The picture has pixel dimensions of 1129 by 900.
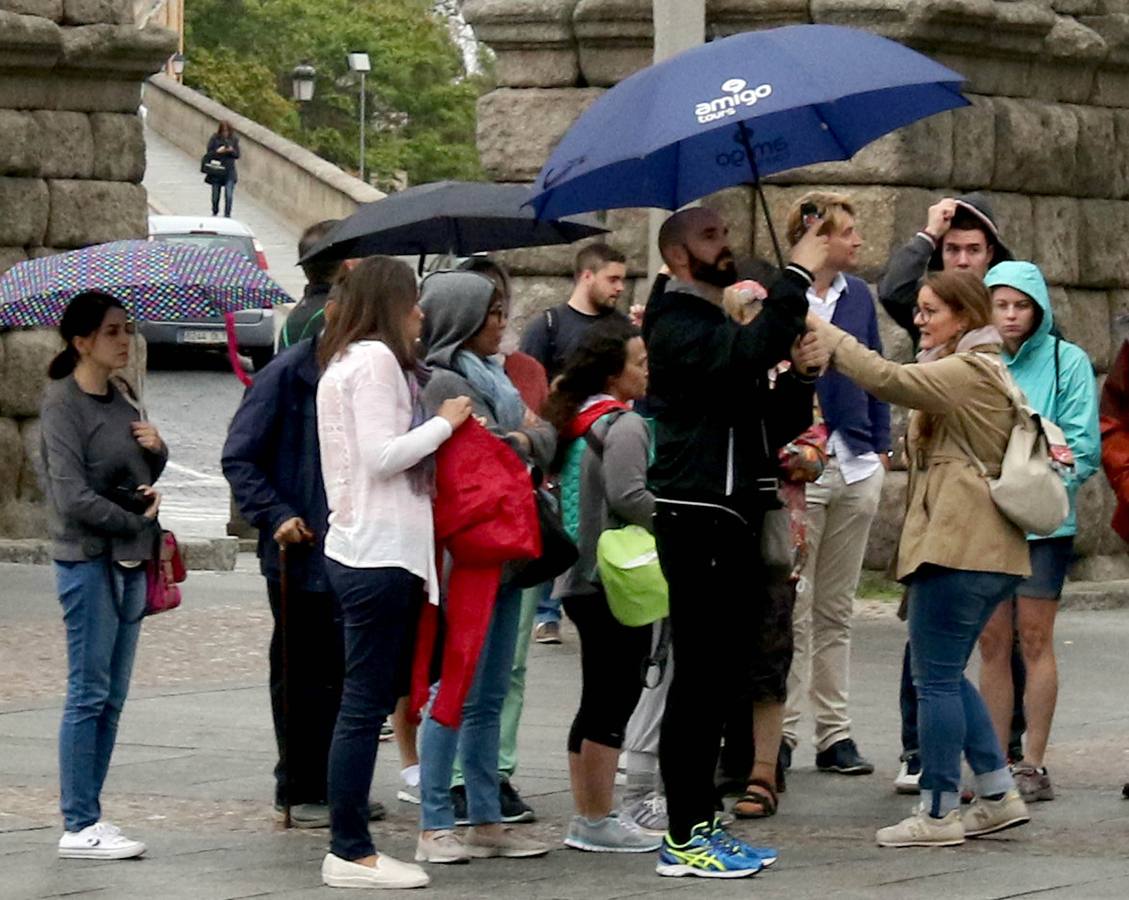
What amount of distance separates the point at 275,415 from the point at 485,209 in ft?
4.66

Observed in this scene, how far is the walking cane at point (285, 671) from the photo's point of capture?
848 centimetres

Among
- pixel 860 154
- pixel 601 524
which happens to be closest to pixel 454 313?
pixel 601 524

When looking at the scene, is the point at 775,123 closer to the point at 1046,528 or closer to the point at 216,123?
the point at 1046,528

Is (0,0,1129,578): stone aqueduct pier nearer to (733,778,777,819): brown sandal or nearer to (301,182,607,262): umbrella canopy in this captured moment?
(301,182,607,262): umbrella canopy

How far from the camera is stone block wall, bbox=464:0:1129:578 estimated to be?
45.4 feet

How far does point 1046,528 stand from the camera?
26.3ft

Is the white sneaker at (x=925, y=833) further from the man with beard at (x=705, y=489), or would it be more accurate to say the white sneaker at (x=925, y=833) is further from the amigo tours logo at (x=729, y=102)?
the amigo tours logo at (x=729, y=102)

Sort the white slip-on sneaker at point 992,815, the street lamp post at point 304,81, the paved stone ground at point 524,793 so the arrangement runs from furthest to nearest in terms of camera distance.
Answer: the street lamp post at point 304,81 → the white slip-on sneaker at point 992,815 → the paved stone ground at point 524,793

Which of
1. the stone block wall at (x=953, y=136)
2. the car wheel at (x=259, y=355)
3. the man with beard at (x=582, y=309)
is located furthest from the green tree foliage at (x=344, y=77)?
the man with beard at (x=582, y=309)

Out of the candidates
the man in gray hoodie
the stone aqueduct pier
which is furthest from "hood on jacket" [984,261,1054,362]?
the stone aqueduct pier

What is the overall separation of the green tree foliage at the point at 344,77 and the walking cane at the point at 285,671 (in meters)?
44.7

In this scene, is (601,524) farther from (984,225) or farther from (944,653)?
(984,225)

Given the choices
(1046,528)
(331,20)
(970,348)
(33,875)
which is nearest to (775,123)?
(970,348)

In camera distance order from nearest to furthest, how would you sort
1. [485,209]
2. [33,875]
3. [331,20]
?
[33,875]
[485,209]
[331,20]
